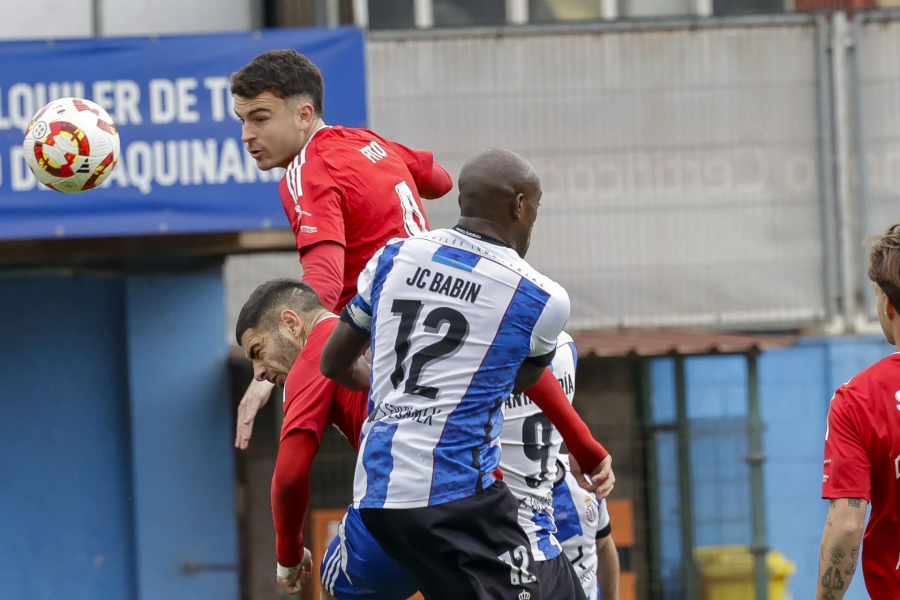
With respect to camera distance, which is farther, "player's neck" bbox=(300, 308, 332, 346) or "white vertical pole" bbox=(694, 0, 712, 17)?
"white vertical pole" bbox=(694, 0, 712, 17)

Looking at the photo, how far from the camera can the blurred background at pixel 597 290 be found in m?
9.09

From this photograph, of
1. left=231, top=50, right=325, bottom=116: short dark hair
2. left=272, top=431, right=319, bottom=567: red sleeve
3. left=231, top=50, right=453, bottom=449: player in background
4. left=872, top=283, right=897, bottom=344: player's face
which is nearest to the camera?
left=872, top=283, right=897, bottom=344: player's face

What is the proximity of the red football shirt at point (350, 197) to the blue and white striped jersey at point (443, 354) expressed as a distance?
2.64 feet

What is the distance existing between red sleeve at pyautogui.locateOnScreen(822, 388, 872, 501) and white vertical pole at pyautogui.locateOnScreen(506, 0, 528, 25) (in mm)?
7096

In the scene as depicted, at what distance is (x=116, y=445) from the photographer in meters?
9.21

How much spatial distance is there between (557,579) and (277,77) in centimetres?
214

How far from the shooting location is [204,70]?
7863 millimetres

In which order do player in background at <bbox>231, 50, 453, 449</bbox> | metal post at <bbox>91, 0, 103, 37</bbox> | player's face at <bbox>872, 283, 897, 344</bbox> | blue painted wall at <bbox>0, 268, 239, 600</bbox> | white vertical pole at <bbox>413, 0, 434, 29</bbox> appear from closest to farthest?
player's face at <bbox>872, 283, 897, 344</bbox> < player in background at <bbox>231, 50, 453, 449</bbox> < blue painted wall at <bbox>0, 268, 239, 600</bbox> < metal post at <bbox>91, 0, 103, 37</bbox> < white vertical pole at <bbox>413, 0, 434, 29</bbox>

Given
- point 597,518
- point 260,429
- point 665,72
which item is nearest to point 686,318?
point 665,72

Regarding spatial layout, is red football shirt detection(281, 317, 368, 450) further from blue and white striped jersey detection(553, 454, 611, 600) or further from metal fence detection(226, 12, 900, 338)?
metal fence detection(226, 12, 900, 338)

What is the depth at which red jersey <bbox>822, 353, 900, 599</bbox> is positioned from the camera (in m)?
3.67

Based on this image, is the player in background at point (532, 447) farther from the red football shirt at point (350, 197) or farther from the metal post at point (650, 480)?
the metal post at point (650, 480)

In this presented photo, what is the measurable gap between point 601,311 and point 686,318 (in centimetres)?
72

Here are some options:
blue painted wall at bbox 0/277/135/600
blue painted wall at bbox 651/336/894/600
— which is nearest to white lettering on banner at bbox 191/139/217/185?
blue painted wall at bbox 0/277/135/600
